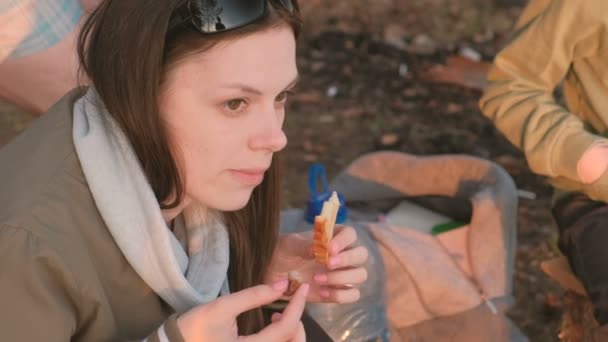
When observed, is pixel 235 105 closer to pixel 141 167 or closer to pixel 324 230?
pixel 141 167

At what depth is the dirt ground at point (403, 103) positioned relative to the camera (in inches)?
163

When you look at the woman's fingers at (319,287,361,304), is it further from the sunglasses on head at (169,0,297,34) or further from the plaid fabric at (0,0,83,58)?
the plaid fabric at (0,0,83,58)

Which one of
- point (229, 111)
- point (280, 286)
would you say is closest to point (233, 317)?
point (280, 286)

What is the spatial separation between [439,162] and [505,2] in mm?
3310

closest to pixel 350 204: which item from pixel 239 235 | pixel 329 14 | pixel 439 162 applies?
pixel 439 162

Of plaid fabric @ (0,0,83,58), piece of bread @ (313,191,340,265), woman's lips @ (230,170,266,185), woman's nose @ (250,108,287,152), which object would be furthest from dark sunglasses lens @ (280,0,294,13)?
plaid fabric @ (0,0,83,58)

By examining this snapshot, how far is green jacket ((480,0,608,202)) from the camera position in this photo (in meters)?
2.54

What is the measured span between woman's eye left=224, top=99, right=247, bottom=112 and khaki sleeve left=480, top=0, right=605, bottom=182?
1215mm

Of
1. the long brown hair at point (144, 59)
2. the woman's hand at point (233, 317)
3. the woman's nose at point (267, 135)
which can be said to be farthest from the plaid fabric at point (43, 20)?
the woman's hand at point (233, 317)

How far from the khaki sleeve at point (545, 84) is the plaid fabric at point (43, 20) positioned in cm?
139

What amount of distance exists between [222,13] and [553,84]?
143 centimetres

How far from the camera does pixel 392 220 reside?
366 centimetres

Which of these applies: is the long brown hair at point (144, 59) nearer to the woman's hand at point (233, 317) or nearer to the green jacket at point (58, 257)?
the green jacket at point (58, 257)

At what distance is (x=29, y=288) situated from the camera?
155cm
